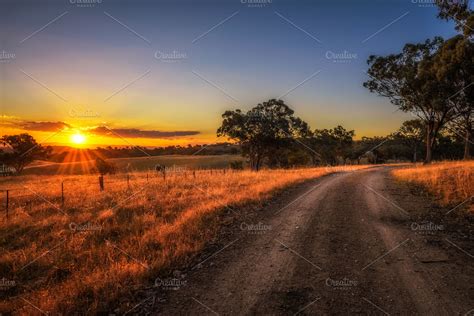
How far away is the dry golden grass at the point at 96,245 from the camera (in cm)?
614

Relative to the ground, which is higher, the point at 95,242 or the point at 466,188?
the point at 466,188

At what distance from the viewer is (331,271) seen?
6297 millimetres

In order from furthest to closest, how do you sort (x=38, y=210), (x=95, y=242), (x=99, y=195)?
(x=99, y=195) → (x=38, y=210) → (x=95, y=242)

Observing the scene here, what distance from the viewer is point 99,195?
19.0 meters

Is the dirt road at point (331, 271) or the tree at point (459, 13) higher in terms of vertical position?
the tree at point (459, 13)

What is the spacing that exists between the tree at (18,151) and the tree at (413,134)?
79.0m

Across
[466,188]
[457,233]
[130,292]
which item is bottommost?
[130,292]

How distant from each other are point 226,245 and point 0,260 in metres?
6.95

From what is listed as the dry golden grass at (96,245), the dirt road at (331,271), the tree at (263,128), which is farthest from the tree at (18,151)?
the dirt road at (331,271)

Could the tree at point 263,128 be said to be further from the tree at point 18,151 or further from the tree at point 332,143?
the tree at point 18,151

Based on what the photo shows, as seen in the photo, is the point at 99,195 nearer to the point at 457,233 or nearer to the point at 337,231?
the point at 337,231

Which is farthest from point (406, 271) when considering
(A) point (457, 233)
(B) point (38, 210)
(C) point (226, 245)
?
(B) point (38, 210)

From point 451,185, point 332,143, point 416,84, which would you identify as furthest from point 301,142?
point 451,185

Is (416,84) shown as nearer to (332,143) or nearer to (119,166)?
A: (332,143)
